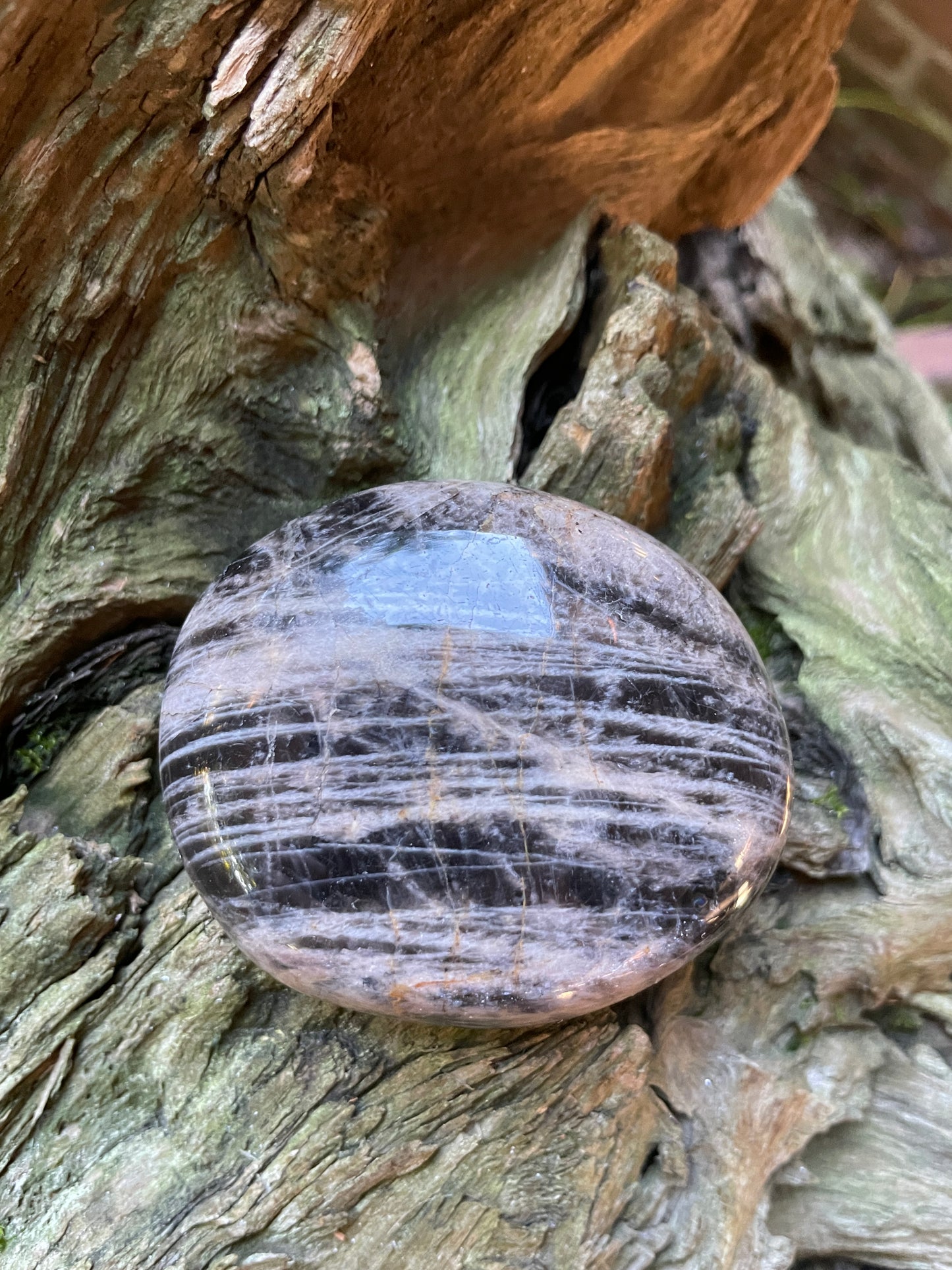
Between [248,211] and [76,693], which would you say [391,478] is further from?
[76,693]

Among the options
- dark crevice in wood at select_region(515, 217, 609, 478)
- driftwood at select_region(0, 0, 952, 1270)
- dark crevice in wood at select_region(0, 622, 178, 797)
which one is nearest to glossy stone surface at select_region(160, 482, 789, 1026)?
driftwood at select_region(0, 0, 952, 1270)

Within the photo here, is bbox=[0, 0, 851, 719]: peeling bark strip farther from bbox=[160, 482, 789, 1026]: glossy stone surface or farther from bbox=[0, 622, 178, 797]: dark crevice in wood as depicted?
bbox=[160, 482, 789, 1026]: glossy stone surface

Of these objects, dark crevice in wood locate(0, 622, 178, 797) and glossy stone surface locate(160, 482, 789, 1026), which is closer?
glossy stone surface locate(160, 482, 789, 1026)

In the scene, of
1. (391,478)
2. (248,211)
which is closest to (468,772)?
(391,478)

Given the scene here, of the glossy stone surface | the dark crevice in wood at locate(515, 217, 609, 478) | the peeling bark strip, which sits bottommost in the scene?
the glossy stone surface

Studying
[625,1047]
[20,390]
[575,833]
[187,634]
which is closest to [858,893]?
[625,1047]

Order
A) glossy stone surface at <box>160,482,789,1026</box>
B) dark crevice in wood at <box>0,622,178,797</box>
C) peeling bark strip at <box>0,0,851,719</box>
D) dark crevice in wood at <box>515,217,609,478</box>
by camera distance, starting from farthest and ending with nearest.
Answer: dark crevice in wood at <box>515,217,609,478</box>, dark crevice in wood at <box>0,622,178,797</box>, peeling bark strip at <box>0,0,851,719</box>, glossy stone surface at <box>160,482,789,1026</box>
